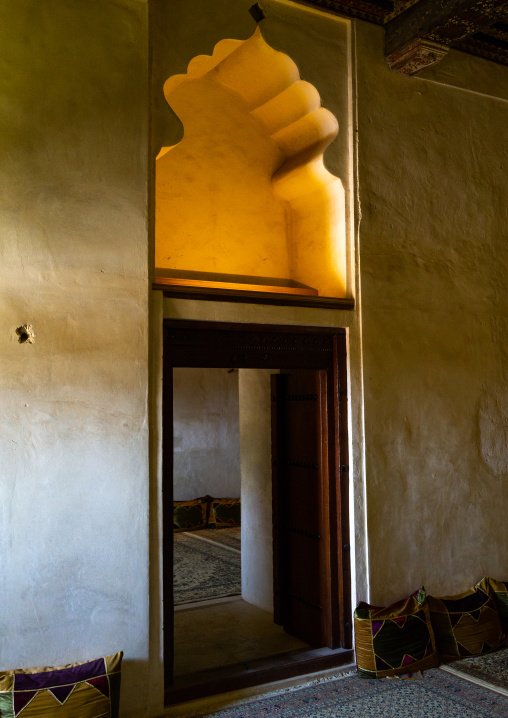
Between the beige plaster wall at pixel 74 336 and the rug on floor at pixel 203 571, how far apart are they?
2475 mm

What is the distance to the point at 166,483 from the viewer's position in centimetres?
365

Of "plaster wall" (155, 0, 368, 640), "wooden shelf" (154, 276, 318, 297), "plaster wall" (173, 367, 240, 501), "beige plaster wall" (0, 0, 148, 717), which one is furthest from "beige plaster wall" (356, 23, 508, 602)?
"plaster wall" (173, 367, 240, 501)

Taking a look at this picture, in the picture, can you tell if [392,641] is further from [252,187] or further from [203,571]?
[252,187]

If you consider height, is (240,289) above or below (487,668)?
above

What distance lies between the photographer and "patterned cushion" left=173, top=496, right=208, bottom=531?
8.74m

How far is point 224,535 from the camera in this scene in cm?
838

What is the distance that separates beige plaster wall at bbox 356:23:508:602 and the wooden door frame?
18 centimetres

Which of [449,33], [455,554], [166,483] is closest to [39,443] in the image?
[166,483]

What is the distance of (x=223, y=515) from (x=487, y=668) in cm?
515

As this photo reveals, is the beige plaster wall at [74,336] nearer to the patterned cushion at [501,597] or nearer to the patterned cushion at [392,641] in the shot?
the patterned cushion at [392,641]

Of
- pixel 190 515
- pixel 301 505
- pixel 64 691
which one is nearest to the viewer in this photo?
pixel 64 691

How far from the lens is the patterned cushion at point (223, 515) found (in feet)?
29.1

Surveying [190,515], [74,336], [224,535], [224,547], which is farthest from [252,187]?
[190,515]

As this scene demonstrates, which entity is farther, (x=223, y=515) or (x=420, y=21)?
(x=223, y=515)
